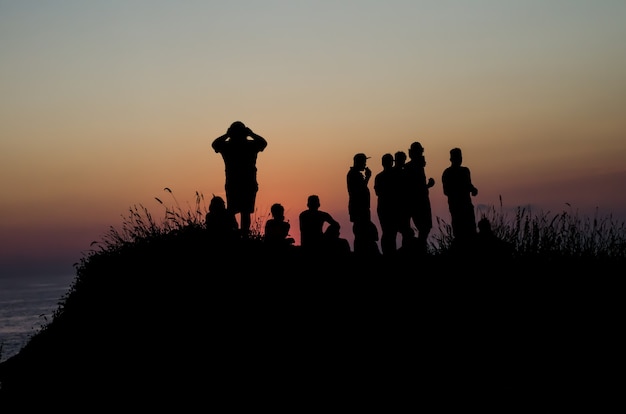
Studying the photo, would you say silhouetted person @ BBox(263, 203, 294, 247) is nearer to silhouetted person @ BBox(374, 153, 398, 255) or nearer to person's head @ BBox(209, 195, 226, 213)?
person's head @ BBox(209, 195, 226, 213)

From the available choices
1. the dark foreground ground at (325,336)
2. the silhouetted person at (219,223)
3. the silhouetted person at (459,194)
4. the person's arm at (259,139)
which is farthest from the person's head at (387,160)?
the silhouetted person at (219,223)

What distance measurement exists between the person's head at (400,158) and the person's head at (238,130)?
285 centimetres

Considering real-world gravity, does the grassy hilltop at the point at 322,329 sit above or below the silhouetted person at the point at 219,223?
below

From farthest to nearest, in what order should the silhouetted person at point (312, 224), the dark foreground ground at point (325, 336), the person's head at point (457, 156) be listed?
the person's head at point (457, 156)
the silhouetted person at point (312, 224)
the dark foreground ground at point (325, 336)

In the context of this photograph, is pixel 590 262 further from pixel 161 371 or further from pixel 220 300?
pixel 161 371

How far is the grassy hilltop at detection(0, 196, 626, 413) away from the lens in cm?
1060

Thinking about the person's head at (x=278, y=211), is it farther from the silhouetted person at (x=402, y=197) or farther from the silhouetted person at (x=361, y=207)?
the silhouetted person at (x=402, y=197)

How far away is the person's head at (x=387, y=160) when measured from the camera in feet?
49.2

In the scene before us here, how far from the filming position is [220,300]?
12.7m

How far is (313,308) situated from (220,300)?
149 centimetres

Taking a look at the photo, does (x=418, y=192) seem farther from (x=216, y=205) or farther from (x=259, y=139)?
(x=216, y=205)

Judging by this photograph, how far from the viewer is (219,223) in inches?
563

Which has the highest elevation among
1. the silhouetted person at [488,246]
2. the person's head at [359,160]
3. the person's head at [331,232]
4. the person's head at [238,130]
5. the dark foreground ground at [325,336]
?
the person's head at [238,130]

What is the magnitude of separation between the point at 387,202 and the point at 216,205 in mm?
3148
